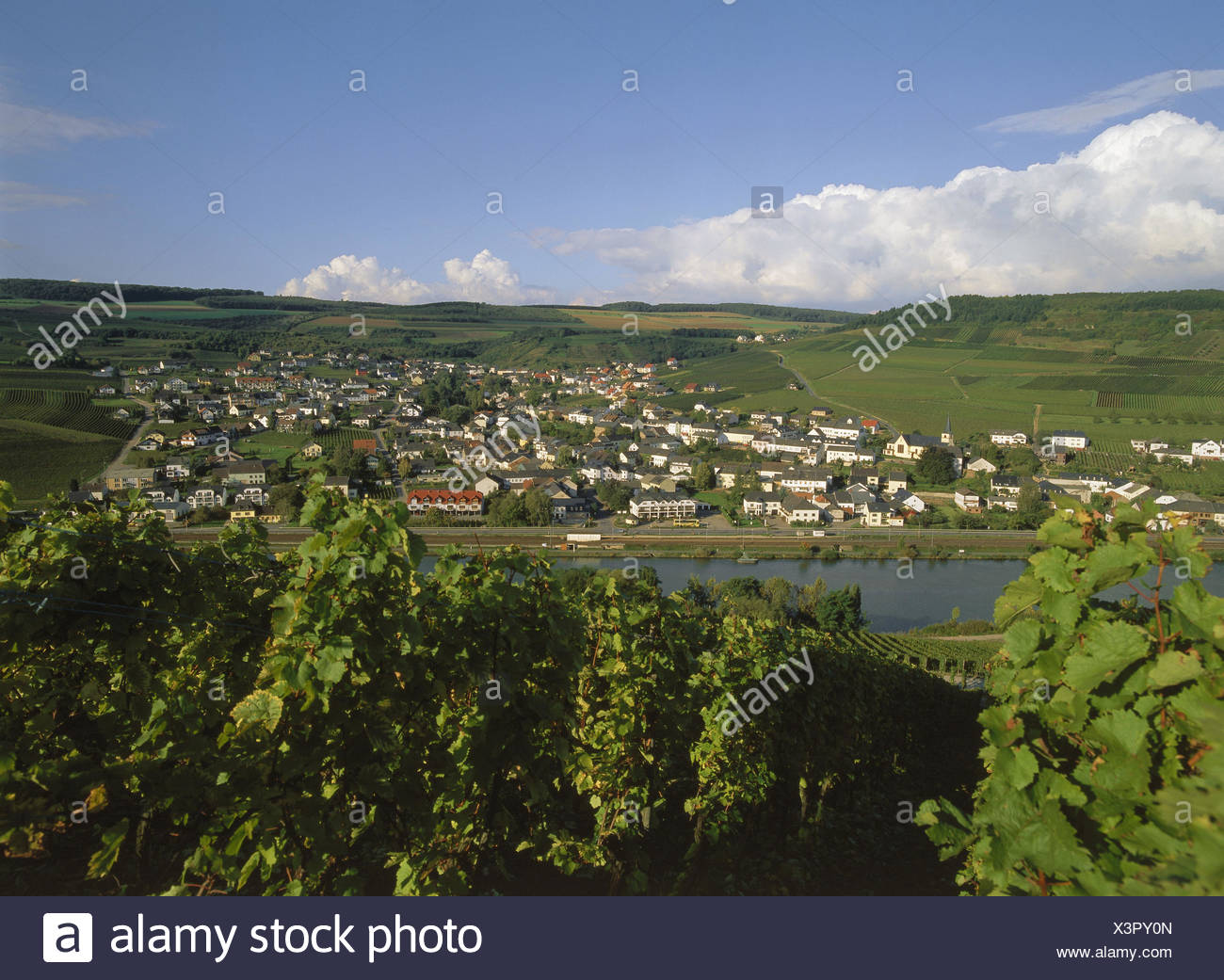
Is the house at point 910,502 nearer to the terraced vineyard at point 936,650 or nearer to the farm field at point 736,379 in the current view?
the terraced vineyard at point 936,650

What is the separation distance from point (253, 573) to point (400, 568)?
4.47ft

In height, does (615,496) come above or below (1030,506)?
above

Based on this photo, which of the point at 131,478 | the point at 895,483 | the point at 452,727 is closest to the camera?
the point at 452,727

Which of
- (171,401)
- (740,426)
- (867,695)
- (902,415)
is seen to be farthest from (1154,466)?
(171,401)

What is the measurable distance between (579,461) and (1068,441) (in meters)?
33.9

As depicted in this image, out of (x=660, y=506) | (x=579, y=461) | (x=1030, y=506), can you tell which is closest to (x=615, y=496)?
(x=660, y=506)

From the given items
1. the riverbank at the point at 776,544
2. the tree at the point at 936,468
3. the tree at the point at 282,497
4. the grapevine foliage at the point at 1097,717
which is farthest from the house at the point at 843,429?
the grapevine foliage at the point at 1097,717

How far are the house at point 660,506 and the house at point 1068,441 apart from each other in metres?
A: 28.2

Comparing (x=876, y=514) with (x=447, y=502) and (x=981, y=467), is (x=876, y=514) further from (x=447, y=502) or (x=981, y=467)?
(x=447, y=502)

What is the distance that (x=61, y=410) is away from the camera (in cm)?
2103

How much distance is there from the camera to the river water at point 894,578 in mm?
23672

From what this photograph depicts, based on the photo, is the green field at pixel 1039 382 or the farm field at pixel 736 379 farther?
the farm field at pixel 736 379

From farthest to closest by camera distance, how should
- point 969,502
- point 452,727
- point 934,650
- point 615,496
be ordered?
point 615,496, point 969,502, point 934,650, point 452,727

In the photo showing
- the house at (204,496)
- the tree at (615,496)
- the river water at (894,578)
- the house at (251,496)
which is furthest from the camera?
the tree at (615,496)
